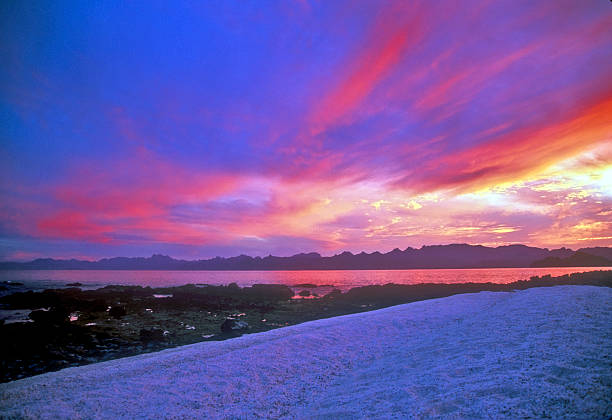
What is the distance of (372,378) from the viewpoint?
8.73 metres

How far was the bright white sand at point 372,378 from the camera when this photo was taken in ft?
18.8

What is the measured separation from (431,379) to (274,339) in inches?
334

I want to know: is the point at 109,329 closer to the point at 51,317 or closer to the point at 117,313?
the point at 117,313

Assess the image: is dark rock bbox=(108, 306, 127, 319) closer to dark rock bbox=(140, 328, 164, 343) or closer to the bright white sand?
dark rock bbox=(140, 328, 164, 343)

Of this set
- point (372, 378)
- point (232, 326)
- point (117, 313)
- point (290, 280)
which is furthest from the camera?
point (290, 280)

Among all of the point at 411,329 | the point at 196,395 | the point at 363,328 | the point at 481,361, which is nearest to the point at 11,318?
the point at 196,395

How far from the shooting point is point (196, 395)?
8.32m

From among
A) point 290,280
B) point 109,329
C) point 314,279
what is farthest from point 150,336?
point 314,279

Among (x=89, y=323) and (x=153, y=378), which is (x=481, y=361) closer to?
(x=153, y=378)

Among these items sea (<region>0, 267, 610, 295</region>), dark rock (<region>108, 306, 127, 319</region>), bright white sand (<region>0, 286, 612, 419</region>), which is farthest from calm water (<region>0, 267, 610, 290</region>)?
bright white sand (<region>0, 286, 612, 419</region>)

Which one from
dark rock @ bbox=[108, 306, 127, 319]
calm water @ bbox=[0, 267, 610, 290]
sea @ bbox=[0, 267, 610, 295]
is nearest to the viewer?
dark rock @ bbox=[108, 306, 127, 319]

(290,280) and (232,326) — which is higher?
(232,326)

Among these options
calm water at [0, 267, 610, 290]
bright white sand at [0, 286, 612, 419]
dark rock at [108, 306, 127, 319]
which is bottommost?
calm water at [0, 267, 610, 290]

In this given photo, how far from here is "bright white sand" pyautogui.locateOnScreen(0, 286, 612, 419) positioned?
5.72 meters
